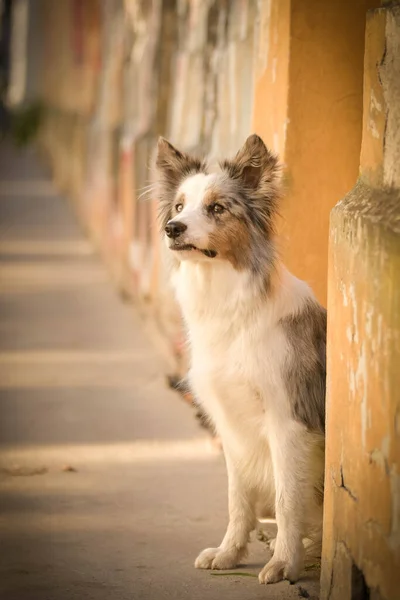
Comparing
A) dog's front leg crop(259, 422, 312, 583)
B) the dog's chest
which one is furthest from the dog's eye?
dog's front leg crop(259, 422, 312, 583)

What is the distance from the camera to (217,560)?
15.0 feet

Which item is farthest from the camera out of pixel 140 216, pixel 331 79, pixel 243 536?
pixel 140 216

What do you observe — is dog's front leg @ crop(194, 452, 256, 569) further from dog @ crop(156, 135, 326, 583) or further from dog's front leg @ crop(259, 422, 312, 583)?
dog's front leg @ crop(259, 422, 312, 583)

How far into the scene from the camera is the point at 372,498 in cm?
345

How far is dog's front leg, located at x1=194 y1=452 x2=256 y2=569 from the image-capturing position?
4.59 meters

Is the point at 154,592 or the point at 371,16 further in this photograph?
the point at 154,592

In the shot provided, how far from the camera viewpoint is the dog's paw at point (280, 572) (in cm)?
433

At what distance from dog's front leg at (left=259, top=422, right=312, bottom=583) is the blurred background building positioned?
0.39 meters

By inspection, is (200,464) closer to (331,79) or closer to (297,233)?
(297,233)

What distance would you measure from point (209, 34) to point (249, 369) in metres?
3.69

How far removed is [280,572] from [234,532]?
36cm

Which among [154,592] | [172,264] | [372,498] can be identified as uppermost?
[172,264]

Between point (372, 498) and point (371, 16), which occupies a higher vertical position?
point (371, 16)

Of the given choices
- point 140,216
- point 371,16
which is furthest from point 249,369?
point 140,216
